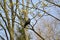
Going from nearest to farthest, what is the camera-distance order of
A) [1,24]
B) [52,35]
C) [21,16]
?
[21,16], [1,24], [52,35]

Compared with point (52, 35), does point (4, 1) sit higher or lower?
higher

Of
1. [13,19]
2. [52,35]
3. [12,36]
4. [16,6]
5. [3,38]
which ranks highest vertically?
[16,6]

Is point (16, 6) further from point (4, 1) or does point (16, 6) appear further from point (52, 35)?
point (52, 35)

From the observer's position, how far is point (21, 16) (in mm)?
11172

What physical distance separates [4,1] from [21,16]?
65.8 inches

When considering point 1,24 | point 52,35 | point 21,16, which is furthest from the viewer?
point 52,35

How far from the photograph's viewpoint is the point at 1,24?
12930 millimetres

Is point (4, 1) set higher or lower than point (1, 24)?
higher

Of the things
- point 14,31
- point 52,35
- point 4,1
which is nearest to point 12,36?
point 14,31

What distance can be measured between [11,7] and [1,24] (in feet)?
7.06

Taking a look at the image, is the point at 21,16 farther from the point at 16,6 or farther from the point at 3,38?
the point at 3,38

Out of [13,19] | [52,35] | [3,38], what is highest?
[13,19]

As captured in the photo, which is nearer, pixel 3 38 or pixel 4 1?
pixel 4 1

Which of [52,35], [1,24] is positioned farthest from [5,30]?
[52,35]
